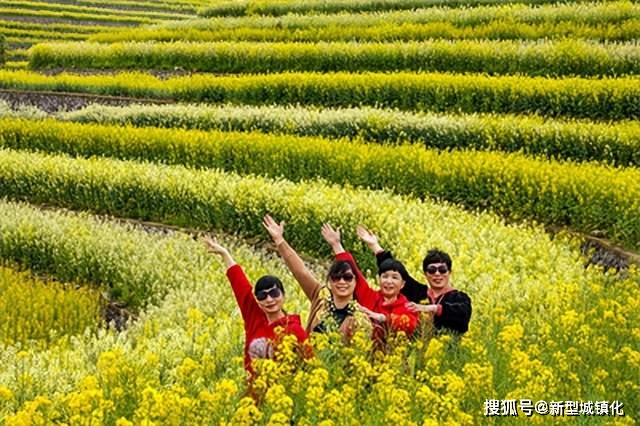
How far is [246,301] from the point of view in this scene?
575cm

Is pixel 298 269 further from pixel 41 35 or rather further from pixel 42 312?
pixel 41 35

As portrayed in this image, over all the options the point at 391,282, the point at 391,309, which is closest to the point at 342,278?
the point at 391,282

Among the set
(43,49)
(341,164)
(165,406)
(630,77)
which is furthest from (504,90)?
(43,49)

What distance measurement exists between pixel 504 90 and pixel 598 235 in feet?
27.3

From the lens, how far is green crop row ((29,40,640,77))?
21.2 meters

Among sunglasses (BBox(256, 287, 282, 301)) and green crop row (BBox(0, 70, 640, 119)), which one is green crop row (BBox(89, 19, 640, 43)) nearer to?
green crop row (BBox(0, 70, 640, 119))

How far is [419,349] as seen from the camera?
5.88 meters

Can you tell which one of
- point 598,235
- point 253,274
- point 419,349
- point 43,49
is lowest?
point 419,349

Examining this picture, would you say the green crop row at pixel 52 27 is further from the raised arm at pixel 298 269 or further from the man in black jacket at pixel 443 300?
the man in black jacket at pixel 443 300

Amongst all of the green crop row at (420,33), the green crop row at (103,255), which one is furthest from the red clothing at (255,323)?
the green crop row at (420,33)

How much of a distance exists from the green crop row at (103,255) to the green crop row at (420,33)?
1758 cm

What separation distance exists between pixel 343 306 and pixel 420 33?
75.0 ft

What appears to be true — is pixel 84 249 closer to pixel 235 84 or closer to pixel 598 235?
pixel 598 235

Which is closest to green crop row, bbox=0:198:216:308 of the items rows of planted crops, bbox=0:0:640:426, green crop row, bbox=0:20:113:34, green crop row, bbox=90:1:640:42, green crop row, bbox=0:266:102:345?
rows of planted crops, bbox=0:0:640:426
